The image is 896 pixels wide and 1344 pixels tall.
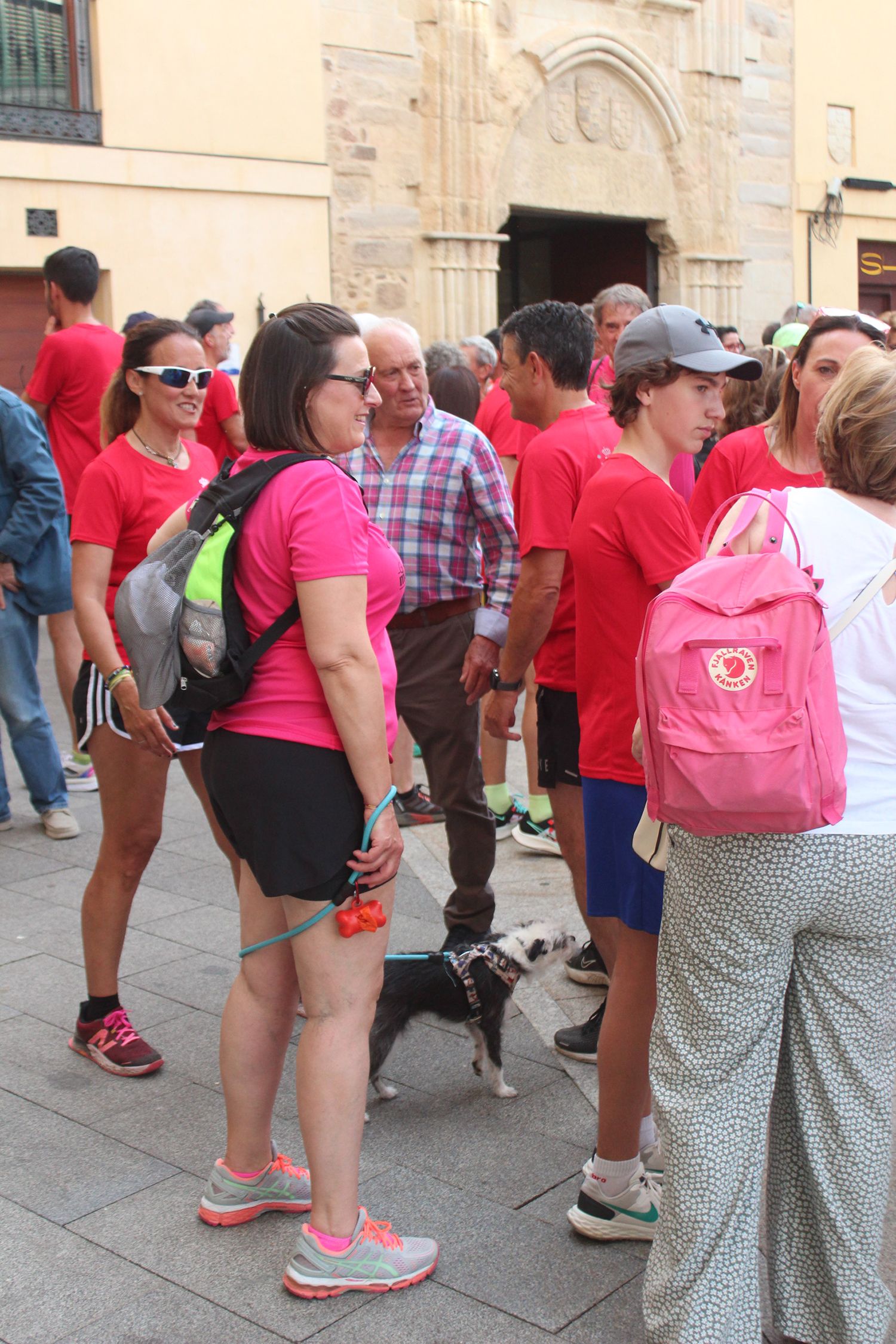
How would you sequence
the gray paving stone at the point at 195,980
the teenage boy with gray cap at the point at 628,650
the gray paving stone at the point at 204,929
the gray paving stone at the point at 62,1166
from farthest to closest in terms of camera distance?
the gray paving stone at the point at 204,929, the gray paving stone at the point at 195,980, the gray paving stone at the point at 62,1166, the teenage boy with gray cap at the point at 628,650

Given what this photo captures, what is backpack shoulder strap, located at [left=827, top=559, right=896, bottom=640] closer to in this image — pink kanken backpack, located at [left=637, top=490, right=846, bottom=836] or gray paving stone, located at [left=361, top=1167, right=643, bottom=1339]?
pink kanken backpack, located at [left=637, top=490, right=846, bottom=836]

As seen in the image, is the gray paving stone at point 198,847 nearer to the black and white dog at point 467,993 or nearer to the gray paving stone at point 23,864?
the gray paving stone at point 23,864

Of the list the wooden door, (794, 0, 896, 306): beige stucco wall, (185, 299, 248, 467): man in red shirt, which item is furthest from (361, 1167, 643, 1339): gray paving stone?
(794, 0, 896, 306): beige stucco wall

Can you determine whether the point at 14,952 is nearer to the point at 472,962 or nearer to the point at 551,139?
the point at 472,962

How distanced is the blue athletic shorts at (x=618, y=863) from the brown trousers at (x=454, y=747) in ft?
4.43

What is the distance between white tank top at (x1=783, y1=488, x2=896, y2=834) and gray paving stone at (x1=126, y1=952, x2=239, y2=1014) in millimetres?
2452

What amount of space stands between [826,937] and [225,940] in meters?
2.77

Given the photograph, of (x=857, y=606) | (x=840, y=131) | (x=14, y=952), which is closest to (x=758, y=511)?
(x=857, y=606)

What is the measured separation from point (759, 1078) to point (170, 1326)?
1.25 m

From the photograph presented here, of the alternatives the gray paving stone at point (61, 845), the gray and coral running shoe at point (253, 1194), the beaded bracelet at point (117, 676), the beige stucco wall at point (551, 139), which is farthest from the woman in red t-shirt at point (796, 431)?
the beige stucco wall at point (551, 139)

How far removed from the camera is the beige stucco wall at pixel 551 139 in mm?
12406

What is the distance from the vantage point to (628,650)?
2.86 m

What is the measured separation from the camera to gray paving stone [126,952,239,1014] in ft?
13.7

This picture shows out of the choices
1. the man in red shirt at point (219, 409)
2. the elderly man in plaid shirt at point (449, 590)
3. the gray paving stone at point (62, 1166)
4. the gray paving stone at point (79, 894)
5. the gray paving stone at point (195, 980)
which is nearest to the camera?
the gray paving stone at point (62, 1166)
